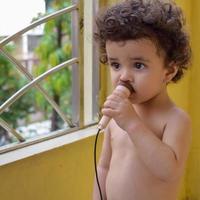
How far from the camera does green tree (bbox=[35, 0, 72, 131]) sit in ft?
4.96

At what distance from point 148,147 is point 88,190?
0.51m

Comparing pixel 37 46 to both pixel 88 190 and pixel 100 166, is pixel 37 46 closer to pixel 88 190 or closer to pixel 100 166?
pixel 88 190

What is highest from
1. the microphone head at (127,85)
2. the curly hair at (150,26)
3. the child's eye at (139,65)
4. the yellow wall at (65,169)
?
the curly hair at (150,26)

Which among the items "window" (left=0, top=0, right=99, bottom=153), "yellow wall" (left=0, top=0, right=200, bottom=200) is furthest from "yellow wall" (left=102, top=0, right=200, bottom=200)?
"window" (left=0, top=0, right=99, bottom=153)

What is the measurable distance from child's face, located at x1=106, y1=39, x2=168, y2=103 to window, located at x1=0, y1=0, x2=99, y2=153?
0.42 meters

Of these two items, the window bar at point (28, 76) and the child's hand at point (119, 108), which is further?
the window bar at point (28, 76)

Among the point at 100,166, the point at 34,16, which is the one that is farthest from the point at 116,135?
the point at 34,16

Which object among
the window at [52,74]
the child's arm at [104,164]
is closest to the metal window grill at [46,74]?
the window at [52,74]

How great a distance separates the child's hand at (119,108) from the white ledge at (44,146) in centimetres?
38

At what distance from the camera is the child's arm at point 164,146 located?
85 centimetres

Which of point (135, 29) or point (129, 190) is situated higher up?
point (135, 29)

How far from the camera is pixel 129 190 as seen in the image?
37.3 inches

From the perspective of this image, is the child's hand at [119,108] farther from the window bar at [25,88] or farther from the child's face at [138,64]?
the window bar at [25,88]

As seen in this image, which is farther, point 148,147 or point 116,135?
point 116,135
